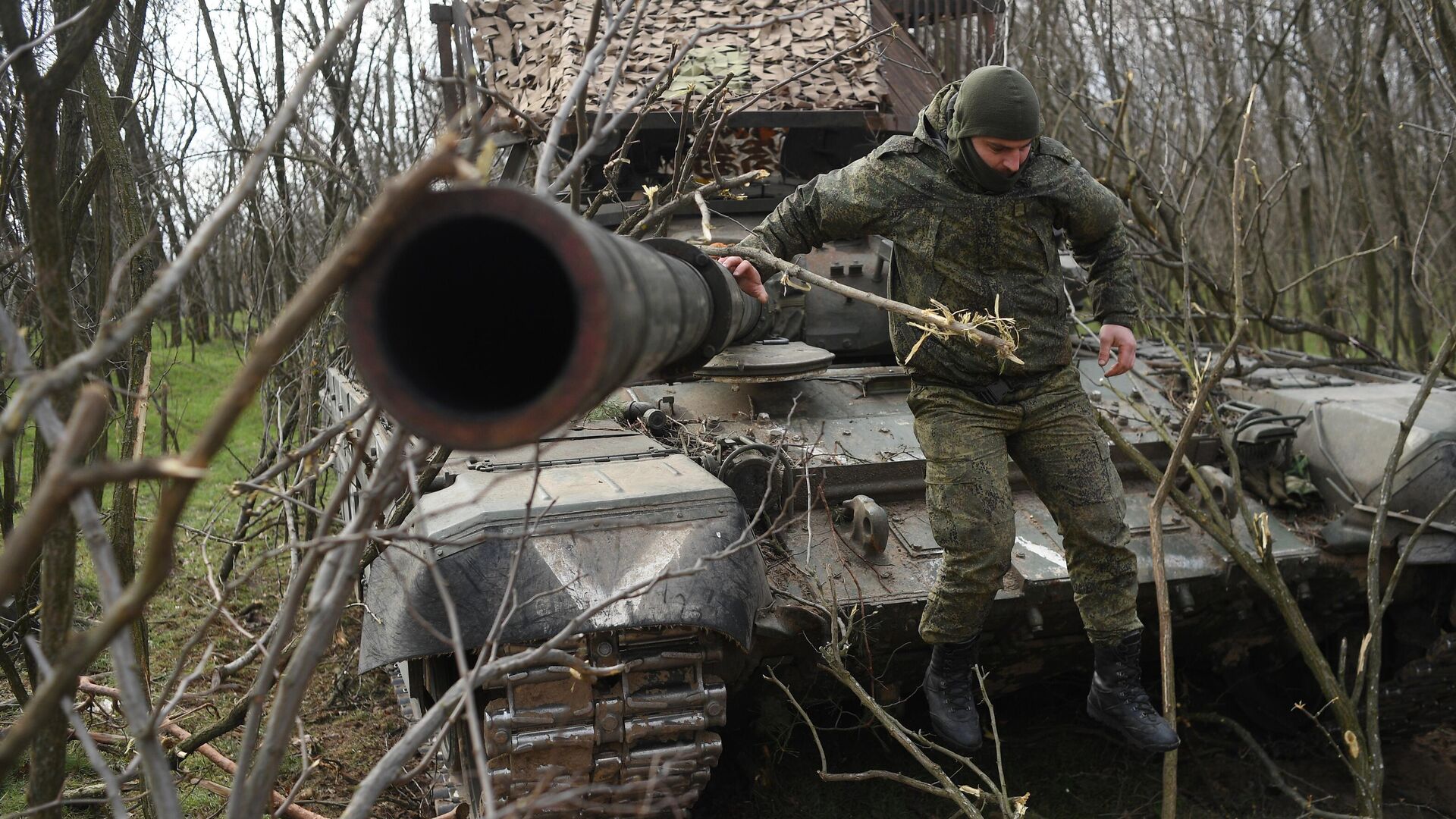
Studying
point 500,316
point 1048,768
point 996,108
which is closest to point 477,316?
point 500,316

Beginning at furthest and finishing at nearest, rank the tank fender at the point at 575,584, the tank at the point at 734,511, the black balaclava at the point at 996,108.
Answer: the black balaclava at the point at 996,108
the tank fender at the point at 575,584
the tank at the point at 734,511

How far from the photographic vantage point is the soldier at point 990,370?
356 centimetres

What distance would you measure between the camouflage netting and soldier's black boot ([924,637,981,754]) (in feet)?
9.01

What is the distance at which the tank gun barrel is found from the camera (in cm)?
109

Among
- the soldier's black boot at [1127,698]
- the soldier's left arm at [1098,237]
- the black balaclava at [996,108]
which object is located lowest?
the soldier's black boot at [1127,698]

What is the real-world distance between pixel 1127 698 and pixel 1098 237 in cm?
135

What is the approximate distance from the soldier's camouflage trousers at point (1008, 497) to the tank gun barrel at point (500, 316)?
2328 millimetres

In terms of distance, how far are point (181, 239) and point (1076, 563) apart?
957 centimetres

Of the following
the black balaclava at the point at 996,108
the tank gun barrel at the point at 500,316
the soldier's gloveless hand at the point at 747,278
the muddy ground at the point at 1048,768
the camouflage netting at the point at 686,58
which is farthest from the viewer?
the camouflage netting at the point at 686,58

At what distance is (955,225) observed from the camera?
3562 millimetres

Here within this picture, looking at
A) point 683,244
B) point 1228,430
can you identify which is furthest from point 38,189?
point 1228,430

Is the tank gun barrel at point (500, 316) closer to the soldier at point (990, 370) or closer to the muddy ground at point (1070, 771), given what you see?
the soldier at point (990, 370)

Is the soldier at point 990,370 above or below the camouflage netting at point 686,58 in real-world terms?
below

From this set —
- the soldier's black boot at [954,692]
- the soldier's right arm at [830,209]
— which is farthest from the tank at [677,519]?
the soldier's right arm at [830,209]
